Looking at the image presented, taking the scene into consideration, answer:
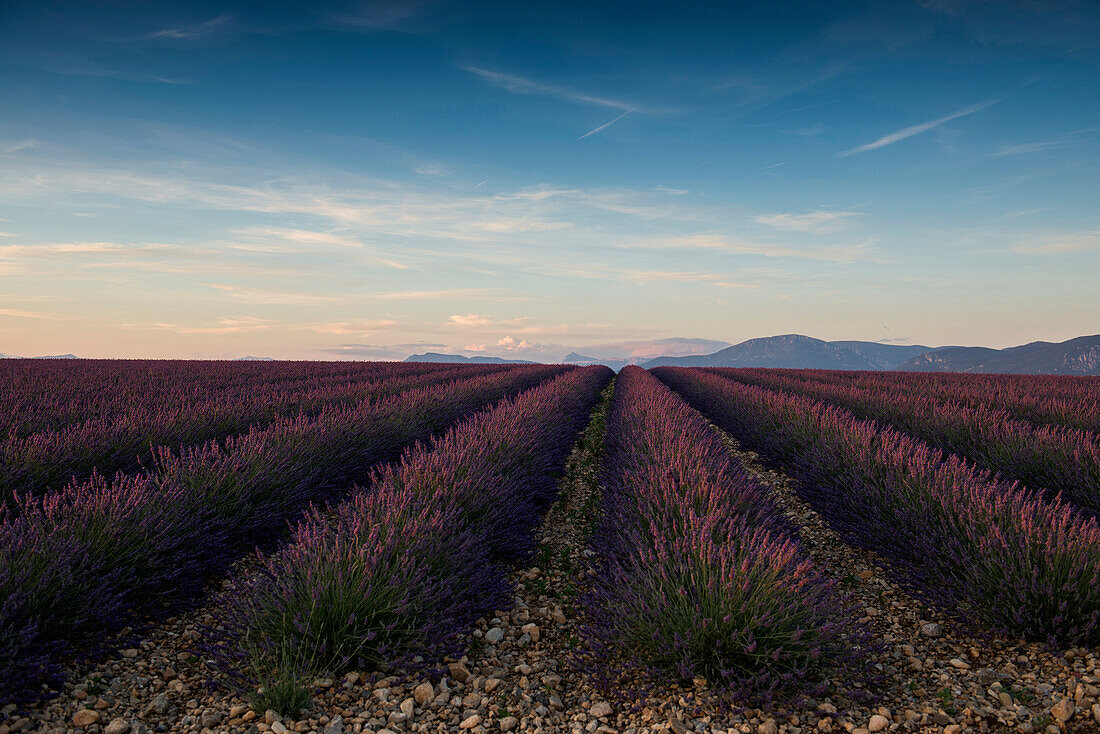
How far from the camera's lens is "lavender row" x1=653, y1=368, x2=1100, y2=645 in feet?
9.10

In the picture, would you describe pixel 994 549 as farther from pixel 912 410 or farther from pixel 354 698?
pixel 912 410

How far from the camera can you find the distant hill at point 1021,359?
16600 cm

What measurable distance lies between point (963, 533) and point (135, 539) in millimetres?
5280

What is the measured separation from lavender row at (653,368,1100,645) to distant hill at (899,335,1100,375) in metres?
191

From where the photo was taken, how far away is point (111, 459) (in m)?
5.39

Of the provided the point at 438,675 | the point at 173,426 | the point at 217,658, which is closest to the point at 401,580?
the point at 438,675

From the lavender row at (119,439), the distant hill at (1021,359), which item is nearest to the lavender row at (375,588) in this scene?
the lavender row at (119,439)

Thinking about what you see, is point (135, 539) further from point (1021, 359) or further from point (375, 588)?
point (1021, 359)

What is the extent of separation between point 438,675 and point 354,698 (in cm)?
39

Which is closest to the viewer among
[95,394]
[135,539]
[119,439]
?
[135,539]

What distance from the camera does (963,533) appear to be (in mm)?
3594

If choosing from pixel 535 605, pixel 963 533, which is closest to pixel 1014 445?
pixel 963 533

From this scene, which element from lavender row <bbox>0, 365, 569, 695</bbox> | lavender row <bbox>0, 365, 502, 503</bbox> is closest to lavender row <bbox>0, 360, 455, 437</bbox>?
lavender row <bbox>0, 365, 502, 503</bbox>

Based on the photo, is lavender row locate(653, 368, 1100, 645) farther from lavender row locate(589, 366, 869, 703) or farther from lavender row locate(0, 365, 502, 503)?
lavender row locate(0, 365, 502, 503)
